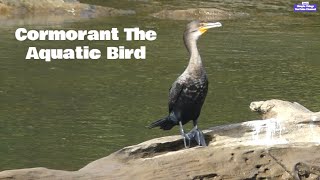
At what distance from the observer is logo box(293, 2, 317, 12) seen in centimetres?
3066

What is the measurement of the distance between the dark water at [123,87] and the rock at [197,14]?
2.12 meters

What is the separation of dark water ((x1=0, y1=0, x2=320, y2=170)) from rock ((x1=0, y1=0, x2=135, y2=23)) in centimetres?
176

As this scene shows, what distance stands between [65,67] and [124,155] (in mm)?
10624

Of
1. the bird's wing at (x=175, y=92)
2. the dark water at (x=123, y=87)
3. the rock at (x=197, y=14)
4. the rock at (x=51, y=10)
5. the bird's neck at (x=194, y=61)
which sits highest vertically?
the rock at (x=51, y=10)

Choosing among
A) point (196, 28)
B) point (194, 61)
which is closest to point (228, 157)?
point (194, 61)

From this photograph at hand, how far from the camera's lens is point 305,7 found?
102 ft

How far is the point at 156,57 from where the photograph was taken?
20000 millimetres

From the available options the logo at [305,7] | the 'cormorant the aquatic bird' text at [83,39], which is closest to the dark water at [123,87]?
the 'cormorant the aquatic bird' text at [83,39]

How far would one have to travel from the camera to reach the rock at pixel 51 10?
26786mm

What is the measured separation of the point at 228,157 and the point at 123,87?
8.71 meters

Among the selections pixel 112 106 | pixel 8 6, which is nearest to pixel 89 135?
pixel 112 106

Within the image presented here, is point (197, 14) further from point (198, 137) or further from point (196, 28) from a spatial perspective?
point (198, 137)

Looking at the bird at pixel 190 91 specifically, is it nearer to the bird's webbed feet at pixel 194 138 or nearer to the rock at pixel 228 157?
the bird's webbed feet at pixel 194 138

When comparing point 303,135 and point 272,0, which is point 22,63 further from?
point 272,0
